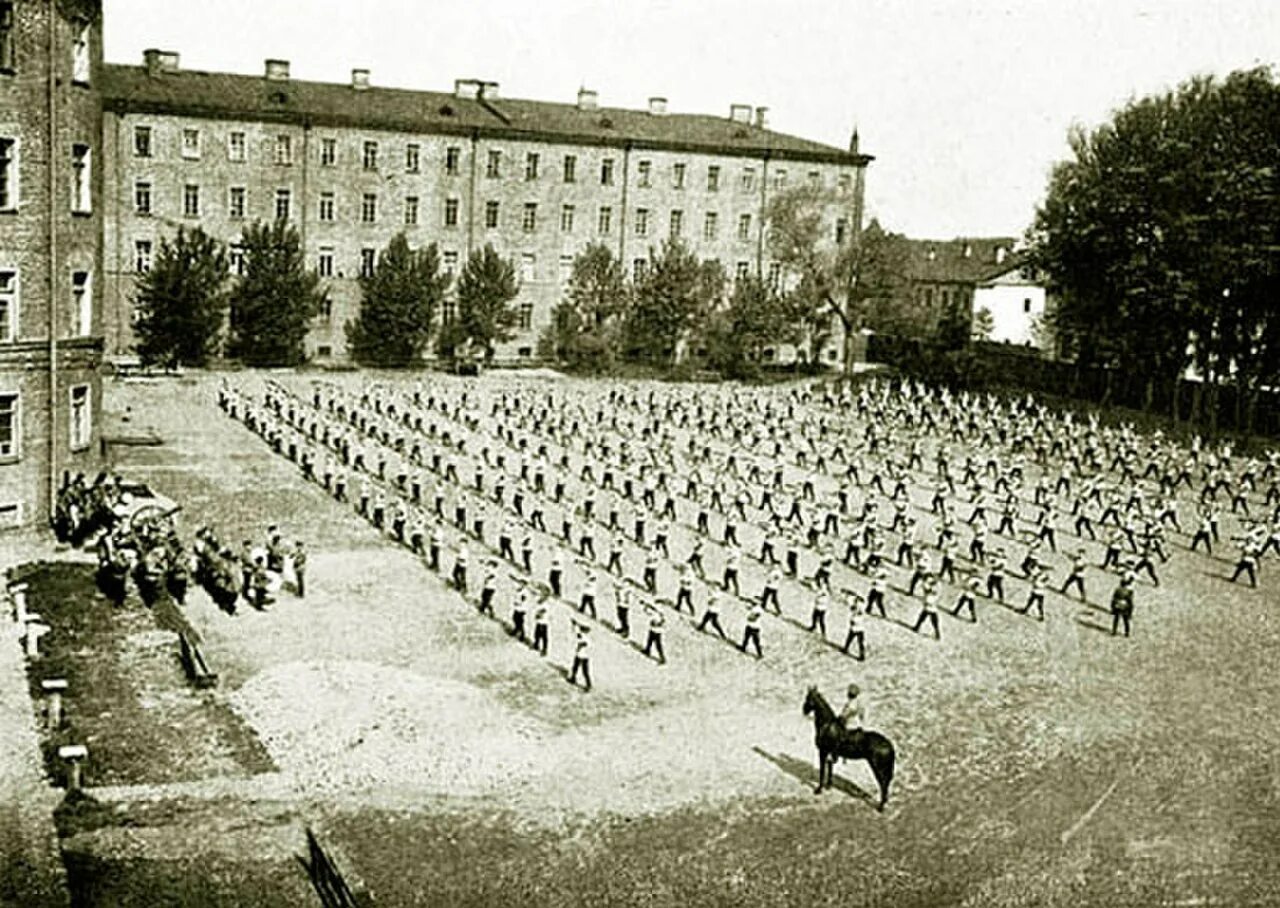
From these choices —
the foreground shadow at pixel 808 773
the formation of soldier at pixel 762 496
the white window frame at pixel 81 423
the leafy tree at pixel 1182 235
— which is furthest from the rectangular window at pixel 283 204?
the foreground shadow at pixel 808 773

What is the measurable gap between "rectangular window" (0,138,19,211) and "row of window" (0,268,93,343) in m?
1.44

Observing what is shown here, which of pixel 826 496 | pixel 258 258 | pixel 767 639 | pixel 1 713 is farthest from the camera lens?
pixel 258 258

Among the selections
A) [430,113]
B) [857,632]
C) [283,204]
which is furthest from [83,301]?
[430,113]

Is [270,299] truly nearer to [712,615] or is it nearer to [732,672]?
[712,615]

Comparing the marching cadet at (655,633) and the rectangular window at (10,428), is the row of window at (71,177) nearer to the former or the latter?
the rectangular window at (10,428)

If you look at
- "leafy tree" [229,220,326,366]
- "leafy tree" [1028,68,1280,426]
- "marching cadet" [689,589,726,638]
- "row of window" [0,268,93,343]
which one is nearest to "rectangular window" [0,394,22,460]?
"row of window" [0,268,93,343]

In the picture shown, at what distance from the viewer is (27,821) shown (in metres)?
15.7

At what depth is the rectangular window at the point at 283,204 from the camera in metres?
69.1

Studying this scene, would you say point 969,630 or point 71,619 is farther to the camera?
point 969,630

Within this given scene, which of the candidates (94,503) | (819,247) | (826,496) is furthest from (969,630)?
(819,247)

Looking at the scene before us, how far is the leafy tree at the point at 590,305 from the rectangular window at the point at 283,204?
14523 mm

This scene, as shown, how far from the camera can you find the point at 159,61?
68062mm

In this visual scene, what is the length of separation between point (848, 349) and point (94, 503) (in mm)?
50732

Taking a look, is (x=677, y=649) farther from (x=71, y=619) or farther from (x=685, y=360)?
(x=685, y=360)
